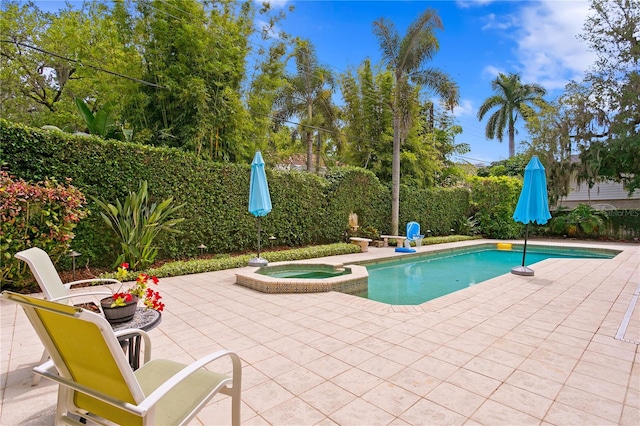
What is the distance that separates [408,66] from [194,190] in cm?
1020

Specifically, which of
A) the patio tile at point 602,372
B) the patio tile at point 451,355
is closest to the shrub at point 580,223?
the patio tile at point 602,372

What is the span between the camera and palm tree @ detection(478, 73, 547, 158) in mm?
28359

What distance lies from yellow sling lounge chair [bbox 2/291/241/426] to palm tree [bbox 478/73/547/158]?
3338 cm

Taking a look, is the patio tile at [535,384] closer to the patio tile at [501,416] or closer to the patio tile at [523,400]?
the patio tile at [523,400]

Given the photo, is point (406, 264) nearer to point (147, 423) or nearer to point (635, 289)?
A: point (635, 289)

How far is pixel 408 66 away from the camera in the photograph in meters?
13.4

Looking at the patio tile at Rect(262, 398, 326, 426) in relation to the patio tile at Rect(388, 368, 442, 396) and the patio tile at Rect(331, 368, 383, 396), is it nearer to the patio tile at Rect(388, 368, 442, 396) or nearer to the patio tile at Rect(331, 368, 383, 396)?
the patio tile at Rect(331, 368, 383, 396)

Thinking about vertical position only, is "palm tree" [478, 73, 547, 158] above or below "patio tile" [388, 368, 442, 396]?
above

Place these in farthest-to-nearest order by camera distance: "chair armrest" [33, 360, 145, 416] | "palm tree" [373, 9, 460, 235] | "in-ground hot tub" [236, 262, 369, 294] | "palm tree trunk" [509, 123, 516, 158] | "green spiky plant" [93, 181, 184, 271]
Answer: "palm tree trunk" [509, 123, 516, 158]
"palm tree" [373, 9, 460, 235]
"green spiky plant" [93, 181, 184, 271]
"in-ground hot tub" [236, 262, 369, 294]
"chair armrest" [33, 360, 145, 416]

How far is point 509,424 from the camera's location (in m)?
2.18

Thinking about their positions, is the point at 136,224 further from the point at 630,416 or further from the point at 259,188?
the point at 630,416

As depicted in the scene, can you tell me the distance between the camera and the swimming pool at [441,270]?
6.90 meters

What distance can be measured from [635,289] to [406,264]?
17.7 feet

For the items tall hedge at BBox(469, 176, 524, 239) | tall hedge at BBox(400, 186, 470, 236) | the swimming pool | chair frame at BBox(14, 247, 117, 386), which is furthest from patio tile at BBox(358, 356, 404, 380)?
tall hedge at BBox(469, 176, 524, 239)
